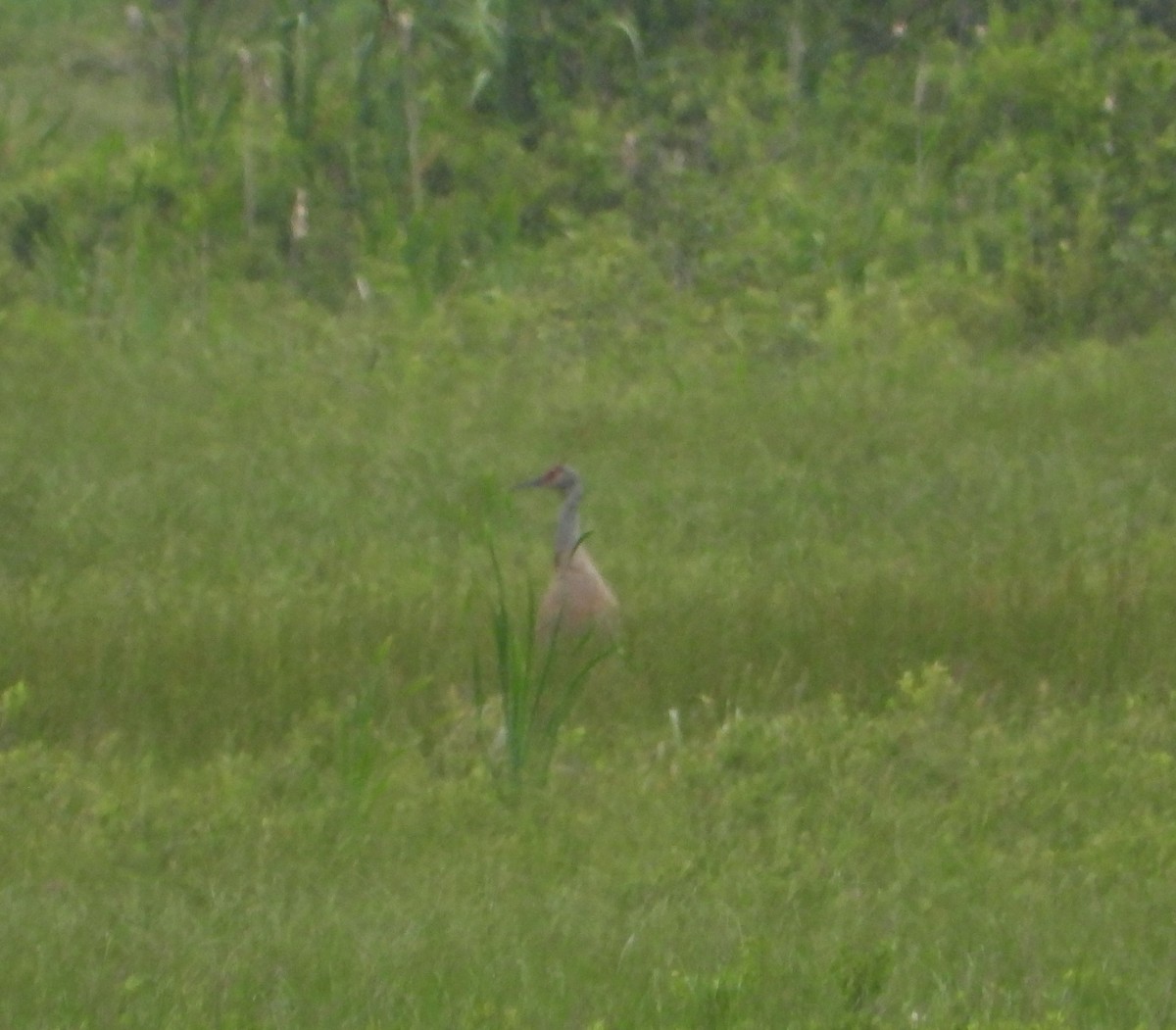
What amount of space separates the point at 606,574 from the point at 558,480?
0.38 metres

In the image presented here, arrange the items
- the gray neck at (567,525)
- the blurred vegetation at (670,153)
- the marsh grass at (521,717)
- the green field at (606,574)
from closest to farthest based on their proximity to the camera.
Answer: the green field at (606,574) → the marsh grass at (521,717) → the gray neck at (567,525) → the blurred vegetation at (670,153)

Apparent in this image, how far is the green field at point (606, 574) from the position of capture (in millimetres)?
4973

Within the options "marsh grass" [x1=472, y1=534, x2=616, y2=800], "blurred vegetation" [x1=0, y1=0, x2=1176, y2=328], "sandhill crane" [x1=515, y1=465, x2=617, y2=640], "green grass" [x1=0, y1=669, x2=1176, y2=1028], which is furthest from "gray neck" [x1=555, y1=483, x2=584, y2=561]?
"blurred vegetation" [x1=0, y1=0, x2=1176, y2=328]

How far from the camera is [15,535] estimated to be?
29.3 ft

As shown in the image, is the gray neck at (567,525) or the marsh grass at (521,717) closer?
the marsh grass at (521,717)

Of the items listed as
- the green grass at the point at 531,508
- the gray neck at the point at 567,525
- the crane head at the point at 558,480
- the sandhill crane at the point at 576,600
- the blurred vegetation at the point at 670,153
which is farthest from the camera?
the blurred vegetation at the point at 670,153

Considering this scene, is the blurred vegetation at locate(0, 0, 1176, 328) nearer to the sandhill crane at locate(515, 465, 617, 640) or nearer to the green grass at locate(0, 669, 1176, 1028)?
the sandhill crane at locate(515, 465, 617, 640)

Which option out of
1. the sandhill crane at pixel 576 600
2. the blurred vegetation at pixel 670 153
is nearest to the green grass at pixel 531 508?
the sandhill crane at pixel 576 600

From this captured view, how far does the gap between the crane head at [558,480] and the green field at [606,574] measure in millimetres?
298

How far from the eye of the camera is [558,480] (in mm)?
9070

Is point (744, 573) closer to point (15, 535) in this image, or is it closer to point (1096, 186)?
point (15, 535)

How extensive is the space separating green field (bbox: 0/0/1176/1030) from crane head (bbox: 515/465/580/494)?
0.98 feet

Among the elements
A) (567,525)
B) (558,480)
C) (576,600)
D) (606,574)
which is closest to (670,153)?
(558,480)

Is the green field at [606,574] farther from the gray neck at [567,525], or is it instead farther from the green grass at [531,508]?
the gray neck at [567,525]
